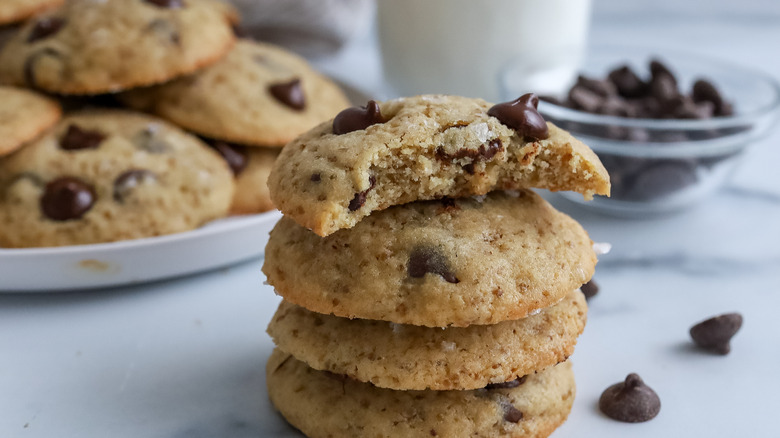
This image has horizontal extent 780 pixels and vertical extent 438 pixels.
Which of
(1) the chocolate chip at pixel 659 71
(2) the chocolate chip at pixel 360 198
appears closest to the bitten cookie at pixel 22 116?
(2) the chocolate chip at pixel 360 198

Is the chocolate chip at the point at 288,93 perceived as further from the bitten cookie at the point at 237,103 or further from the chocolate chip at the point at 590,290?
the chocolate chip at the point at 590,290

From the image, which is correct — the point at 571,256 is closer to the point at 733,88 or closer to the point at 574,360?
the point at 574,360

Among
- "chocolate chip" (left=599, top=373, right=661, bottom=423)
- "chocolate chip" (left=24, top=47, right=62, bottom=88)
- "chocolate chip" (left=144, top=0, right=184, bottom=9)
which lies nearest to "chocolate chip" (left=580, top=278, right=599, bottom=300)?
"chocolate chip" (left=599, top=373, right=661, bottom=423)

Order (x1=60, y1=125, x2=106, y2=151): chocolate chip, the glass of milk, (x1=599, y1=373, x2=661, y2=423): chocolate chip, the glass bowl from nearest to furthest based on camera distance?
1. (x1=599, y1=373, x2=661, y2=423): chocolate chip
2. (x1=60, y1=125, x2=106, y2=151): chocolate chip
3. the glass bowl
4. the glass of milk

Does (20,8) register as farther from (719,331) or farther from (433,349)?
(719,331)

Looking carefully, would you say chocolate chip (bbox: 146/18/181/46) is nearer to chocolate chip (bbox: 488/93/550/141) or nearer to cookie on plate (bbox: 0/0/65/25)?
cookie on plate (bbox: 0/0/65/25)

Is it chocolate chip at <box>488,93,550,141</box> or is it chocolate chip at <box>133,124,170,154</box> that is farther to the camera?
chocolate chip at <box>133,124,170,154</box>

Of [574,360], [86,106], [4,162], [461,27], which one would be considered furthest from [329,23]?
[574,360]
